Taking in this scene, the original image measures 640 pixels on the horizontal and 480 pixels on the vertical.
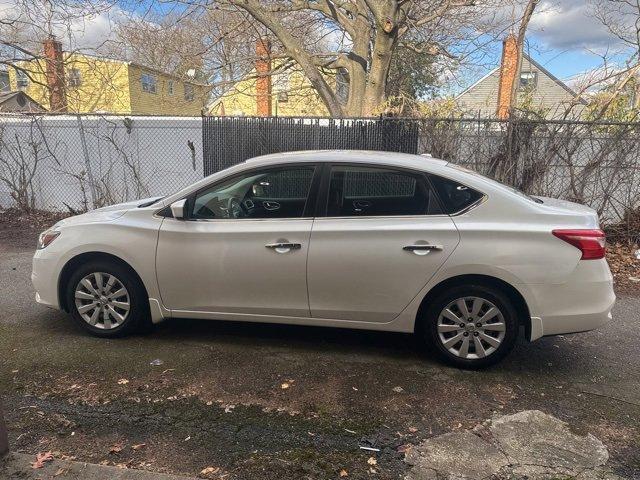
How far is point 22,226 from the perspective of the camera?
29.6ft

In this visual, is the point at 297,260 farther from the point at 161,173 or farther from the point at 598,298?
the point at 161,173

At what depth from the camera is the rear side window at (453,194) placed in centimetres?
361

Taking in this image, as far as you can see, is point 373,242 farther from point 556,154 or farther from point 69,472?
point 556,154

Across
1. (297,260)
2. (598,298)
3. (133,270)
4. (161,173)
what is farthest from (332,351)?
(161,173)

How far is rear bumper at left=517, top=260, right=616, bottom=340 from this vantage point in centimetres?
343

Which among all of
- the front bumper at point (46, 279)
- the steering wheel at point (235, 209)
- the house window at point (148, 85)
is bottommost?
the front bumper at point (46, 279)

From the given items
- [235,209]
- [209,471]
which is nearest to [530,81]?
[235,209]

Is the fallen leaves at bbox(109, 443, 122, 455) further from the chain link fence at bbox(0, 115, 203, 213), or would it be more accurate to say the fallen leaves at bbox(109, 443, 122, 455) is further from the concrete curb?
the chain link fence at bbox(0, 115, 203, 213)

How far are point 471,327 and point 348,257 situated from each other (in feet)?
3.48

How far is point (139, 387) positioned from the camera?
3.39 m

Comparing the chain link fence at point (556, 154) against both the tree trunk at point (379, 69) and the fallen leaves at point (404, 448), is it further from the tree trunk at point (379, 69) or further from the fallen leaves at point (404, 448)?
the fallen leaves at point (404, 448)

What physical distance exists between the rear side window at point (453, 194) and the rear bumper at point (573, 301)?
73cm

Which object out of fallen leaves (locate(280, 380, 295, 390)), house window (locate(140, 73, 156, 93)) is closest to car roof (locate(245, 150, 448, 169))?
fallen leaves (locate(280, 380, 295, 390))

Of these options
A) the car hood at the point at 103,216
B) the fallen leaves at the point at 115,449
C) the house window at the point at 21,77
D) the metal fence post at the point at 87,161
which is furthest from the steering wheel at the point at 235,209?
the house window at the point at 21,77
